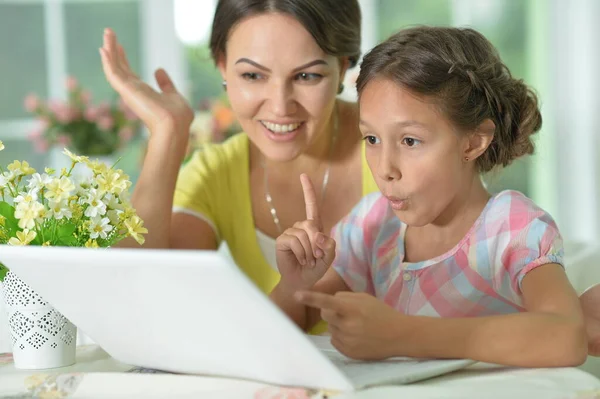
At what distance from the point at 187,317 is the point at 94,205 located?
0.40 metres

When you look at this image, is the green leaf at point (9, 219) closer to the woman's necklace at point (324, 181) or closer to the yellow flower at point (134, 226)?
the yellow flower at point (134, 226)

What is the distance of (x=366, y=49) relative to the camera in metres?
5.09

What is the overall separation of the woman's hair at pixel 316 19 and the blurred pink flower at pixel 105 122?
6.46ft

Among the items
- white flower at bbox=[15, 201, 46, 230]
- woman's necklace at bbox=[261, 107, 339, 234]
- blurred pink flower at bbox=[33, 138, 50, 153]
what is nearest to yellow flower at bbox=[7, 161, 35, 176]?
white flower at bbox=[15, 201, 46, 230]

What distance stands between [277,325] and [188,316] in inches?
4.9

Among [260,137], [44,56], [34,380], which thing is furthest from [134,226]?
[44,56]

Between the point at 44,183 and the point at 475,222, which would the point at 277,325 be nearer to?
the point at 44,183

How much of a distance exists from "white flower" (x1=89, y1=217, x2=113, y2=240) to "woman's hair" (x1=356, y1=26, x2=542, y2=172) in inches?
20.3

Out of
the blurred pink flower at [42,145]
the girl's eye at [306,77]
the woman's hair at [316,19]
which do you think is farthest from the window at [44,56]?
the girl's eye at [306,77]

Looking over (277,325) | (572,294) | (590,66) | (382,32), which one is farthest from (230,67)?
(590,66)

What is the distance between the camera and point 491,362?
1.12 m

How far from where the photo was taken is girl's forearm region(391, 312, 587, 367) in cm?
111

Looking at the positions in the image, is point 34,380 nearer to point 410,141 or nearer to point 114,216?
point 114,216

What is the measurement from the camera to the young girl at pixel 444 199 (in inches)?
55.1
